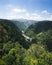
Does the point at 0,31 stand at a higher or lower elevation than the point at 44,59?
higher

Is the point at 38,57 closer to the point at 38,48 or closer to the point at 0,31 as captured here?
the point at 38,48

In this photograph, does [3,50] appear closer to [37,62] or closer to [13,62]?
[13,62]

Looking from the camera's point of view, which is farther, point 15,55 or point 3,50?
point 3,50

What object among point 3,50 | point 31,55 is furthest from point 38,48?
Result: point 3,50

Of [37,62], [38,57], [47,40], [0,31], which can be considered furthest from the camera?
[47,40]

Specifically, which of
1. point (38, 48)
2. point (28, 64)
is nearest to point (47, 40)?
point (38, 48)

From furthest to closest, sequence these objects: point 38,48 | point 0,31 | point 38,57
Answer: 1. point 0,31
2. point 38,48
3. point 38,57

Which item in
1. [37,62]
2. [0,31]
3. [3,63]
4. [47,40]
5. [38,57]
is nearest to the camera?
[3,63]

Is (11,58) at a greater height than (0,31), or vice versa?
(0,31)

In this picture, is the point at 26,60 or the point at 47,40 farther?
the point at 47,40
